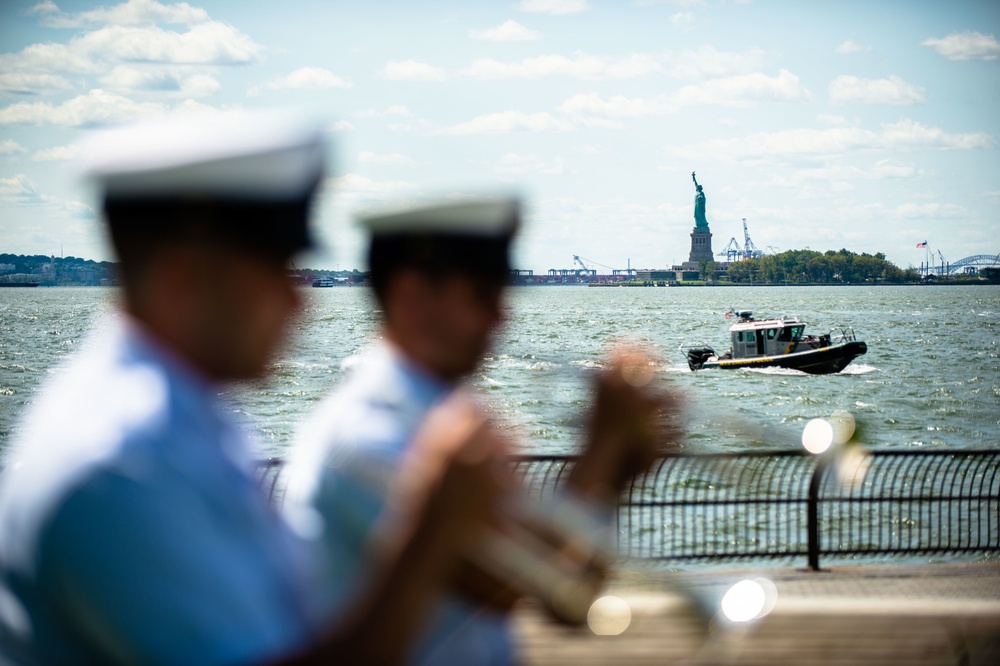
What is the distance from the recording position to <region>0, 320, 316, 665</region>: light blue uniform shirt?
1.25 meters

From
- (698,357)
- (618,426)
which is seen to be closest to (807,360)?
(698,357)

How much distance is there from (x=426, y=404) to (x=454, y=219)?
0.33 metres

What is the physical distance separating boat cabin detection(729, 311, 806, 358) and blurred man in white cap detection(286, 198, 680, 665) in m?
53.5

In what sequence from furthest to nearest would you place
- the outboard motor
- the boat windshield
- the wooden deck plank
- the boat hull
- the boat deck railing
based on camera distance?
the boat deck railing < the outboard motor < the boat windshield < the boat hull < the wooden deck plank

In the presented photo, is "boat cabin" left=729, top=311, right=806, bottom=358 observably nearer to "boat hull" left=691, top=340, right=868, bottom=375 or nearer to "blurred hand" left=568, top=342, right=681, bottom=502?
"boat hull" left=691, top=340, right=868, bottom=375

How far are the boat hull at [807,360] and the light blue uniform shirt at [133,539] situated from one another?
178ft

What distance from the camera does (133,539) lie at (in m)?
1.25

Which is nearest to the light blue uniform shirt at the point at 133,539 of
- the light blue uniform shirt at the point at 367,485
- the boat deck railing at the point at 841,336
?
the light blue uniform shirt at the point at 367,485

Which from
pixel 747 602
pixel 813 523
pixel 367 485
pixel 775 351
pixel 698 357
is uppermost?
pixel 367 485

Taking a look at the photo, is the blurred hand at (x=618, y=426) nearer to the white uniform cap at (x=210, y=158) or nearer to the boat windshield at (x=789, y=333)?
the white uniform cap at (x=210, y=158)

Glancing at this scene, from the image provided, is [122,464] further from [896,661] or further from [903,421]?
[903,421]

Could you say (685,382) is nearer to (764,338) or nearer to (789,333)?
(764,338)

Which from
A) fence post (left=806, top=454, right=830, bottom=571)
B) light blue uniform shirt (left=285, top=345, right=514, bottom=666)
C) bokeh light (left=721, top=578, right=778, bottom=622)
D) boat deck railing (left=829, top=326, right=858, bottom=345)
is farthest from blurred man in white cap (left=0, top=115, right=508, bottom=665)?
boat deck railing (left=829, top=326, right=858, bottom=345)

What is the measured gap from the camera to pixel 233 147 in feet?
4.71
